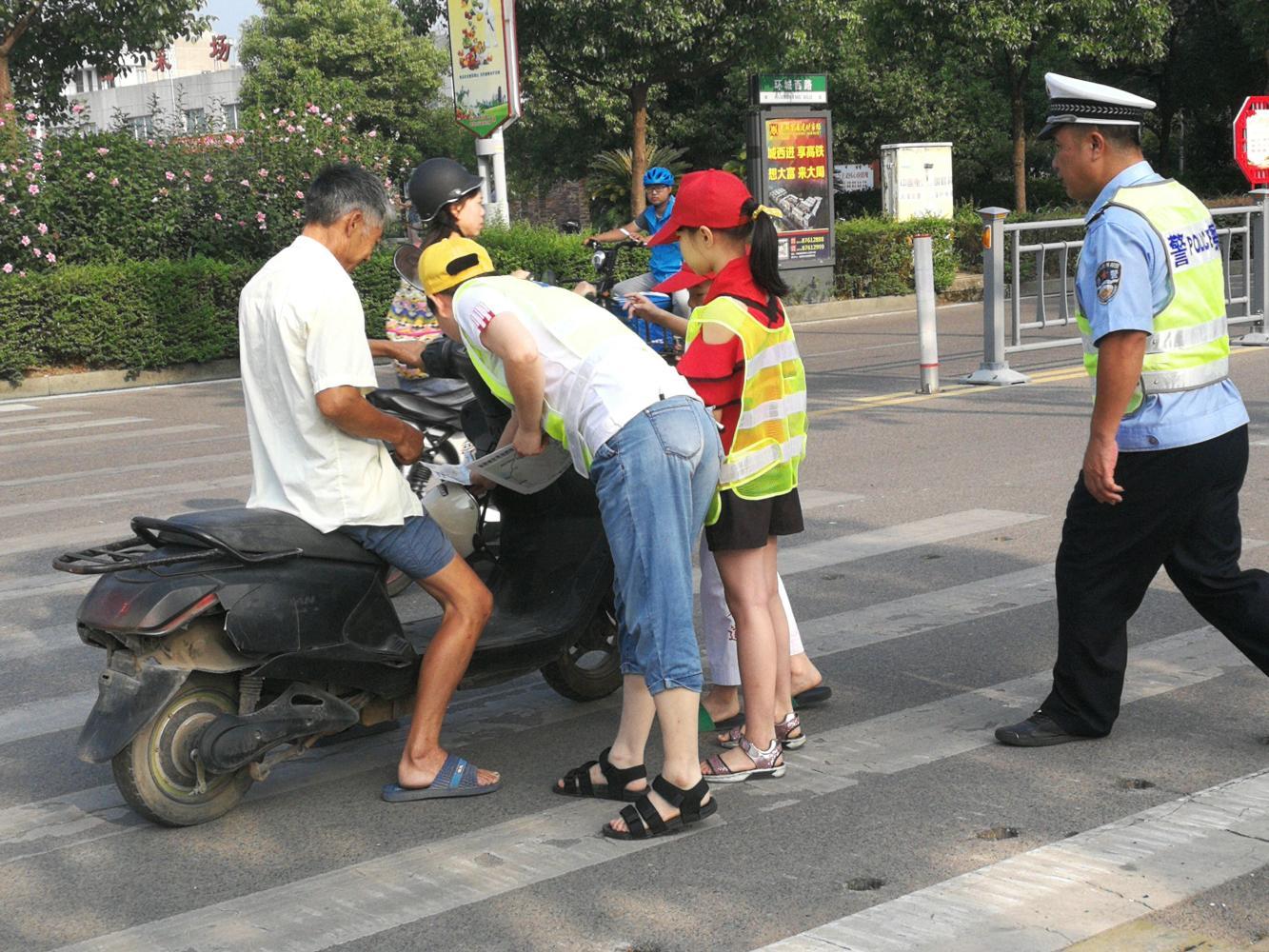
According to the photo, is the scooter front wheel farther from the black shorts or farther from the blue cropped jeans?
the black shorts

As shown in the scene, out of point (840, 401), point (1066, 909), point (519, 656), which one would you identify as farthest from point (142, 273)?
point (1066, 909)

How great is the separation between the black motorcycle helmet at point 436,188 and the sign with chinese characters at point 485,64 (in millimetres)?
15530

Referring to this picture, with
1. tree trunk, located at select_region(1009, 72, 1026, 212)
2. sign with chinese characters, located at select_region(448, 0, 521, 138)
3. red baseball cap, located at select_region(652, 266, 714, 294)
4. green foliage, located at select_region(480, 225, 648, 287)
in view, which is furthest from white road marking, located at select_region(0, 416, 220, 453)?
tree trunk, located at select_region(1009, 72, 1026, 212)

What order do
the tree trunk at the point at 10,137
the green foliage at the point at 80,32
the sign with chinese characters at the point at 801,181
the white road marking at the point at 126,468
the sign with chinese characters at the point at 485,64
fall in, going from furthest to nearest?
1. the green foliage at the point at 80,32
2. the sign with chinese characters at the point at 801,181
3. the sign with chinese characters at the point at 485,64
4. the tree trunk at the point at 10,137
5. the white road marking at the point at 126,468

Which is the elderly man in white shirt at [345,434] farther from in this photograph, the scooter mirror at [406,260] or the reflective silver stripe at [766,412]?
the scooter mirror at [406,260]

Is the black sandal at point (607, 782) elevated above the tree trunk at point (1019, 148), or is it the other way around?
the tree trunk at point (1019, 148)

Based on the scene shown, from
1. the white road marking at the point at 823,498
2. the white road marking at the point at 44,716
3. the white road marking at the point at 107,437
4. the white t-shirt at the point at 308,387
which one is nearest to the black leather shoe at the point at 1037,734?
the white t-shirt at the point at 308,387

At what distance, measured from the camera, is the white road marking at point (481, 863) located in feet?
11.5

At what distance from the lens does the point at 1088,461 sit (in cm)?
430

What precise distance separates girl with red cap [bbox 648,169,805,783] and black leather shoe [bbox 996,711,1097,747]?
718mm

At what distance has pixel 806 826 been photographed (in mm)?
4039

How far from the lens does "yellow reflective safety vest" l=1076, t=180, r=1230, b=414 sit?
4.26 metres

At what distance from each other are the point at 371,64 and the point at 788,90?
33765 millimetres

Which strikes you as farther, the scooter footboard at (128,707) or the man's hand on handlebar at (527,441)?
the man's hand on handlebar at (527,441)
